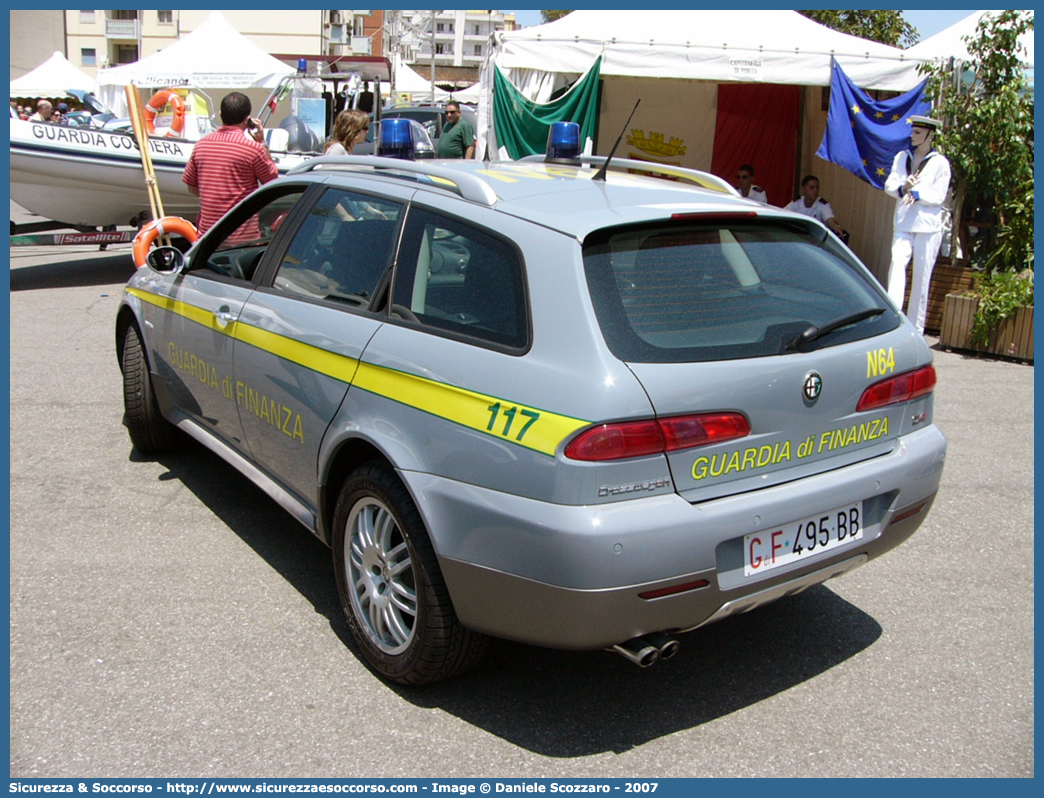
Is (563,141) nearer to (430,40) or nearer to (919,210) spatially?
(919,210)

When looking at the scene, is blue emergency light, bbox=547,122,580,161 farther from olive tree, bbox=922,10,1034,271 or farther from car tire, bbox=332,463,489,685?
olive tree, bbox=922,10,1034,271

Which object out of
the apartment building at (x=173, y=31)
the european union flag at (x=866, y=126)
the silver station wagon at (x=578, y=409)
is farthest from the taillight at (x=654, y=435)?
the apartment building at (x=173, y=31)

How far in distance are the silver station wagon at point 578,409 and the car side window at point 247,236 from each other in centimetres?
46

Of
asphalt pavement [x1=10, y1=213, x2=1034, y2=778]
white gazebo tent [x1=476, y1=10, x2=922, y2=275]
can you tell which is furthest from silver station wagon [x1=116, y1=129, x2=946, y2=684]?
white gazebo tent [x1=476, y1=10, x2=922, y2=275]

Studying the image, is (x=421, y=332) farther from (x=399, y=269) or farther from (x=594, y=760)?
(x=594, y=760)

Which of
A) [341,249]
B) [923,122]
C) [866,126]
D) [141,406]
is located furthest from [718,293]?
[866,126]

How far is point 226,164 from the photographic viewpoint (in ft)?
22.2

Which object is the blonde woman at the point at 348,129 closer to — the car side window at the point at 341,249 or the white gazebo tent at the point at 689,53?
the white gazebo tent at the point at 689,53

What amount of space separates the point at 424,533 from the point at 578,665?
873mm

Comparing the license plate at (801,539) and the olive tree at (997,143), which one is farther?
the olive tree at (997,143)

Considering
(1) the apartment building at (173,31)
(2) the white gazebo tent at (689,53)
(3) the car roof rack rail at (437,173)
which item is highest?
(1) the apartment building at (173,31)

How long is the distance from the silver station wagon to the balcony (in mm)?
69170

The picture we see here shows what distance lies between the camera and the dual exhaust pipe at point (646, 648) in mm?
2709

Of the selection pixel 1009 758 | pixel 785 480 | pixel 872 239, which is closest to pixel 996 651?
pixel 1009 758
